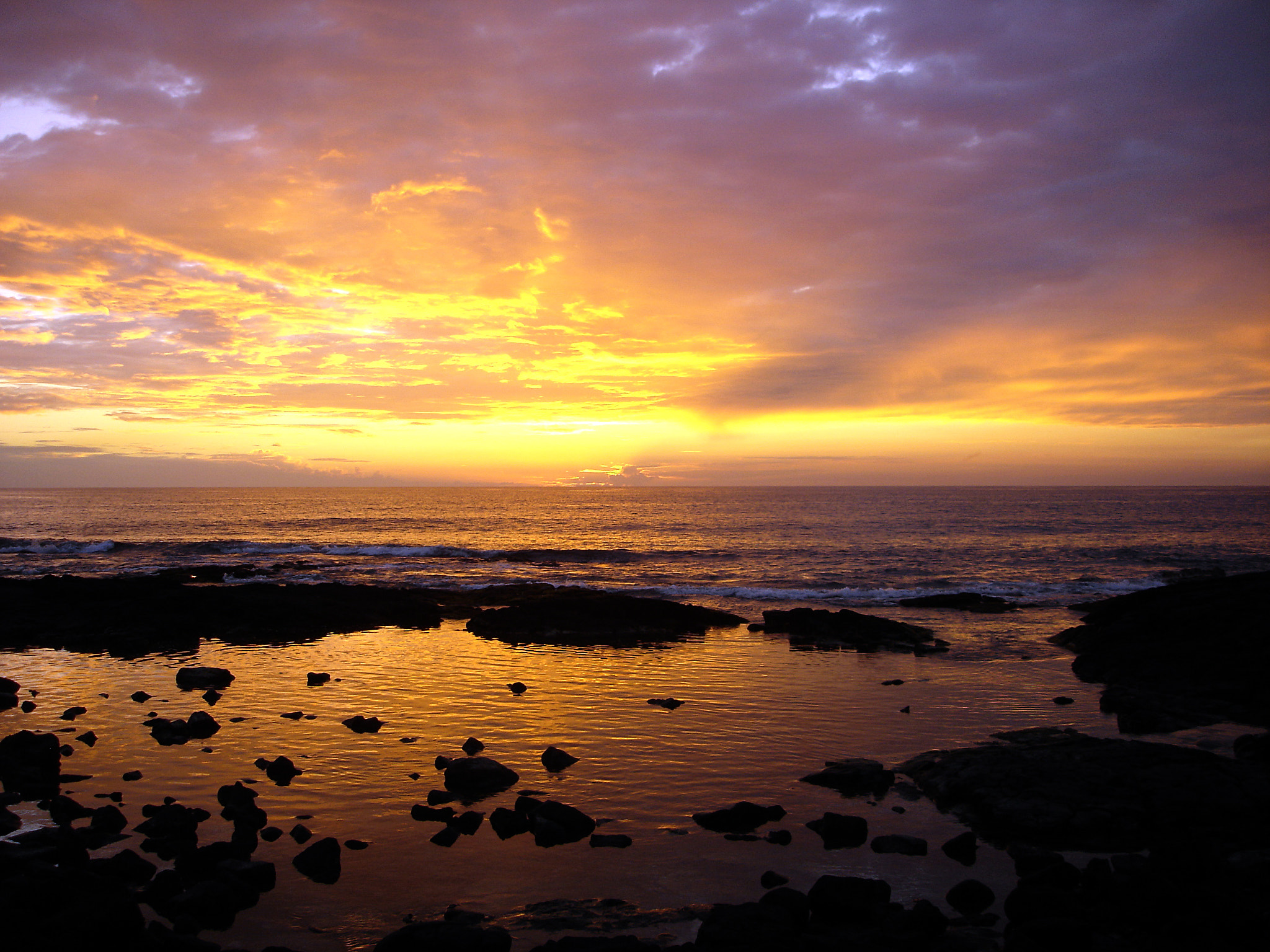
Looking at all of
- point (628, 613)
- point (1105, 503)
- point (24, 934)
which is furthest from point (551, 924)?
point (1105, 503)

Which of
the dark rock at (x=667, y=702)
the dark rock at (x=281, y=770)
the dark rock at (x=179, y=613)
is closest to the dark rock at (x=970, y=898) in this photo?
the dark rock at (x=667, y=702)

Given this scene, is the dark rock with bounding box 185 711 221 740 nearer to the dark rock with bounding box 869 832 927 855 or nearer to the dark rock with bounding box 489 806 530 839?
the dark rock with bounding box 489 806 530 839

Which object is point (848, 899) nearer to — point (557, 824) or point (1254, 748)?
point (557, 824)

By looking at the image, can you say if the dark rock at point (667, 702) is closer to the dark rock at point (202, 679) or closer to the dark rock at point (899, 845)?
the dark rock at point (899, 845)

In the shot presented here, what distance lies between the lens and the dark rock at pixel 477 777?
10.5m

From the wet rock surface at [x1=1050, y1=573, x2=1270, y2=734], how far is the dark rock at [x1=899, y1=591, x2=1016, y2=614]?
6623mm

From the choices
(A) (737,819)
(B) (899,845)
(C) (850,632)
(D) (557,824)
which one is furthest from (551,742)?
(C) (850,632)

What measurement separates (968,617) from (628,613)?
1365 cm

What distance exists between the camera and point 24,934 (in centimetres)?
598

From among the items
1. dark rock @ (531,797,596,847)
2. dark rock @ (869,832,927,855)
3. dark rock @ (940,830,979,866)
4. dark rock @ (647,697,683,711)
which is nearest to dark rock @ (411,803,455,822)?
dark rock @ (531,797,596,847)

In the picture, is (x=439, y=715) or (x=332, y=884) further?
(x=439, y=715)

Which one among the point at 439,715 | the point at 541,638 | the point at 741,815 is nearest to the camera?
the point at 741,815

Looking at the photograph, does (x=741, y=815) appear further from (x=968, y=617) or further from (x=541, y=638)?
(x=968, y=617)

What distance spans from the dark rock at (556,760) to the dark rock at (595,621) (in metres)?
11.3
